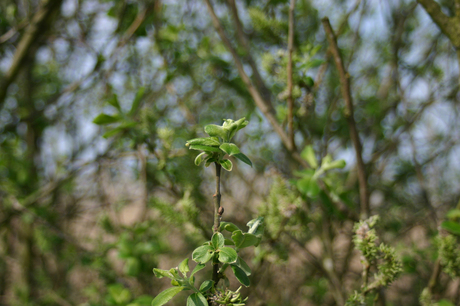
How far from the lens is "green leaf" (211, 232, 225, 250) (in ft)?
1.73

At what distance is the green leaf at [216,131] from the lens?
0.57m

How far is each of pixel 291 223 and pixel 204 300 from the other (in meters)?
0.49

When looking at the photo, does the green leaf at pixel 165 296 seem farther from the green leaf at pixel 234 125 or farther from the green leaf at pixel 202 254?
the green leaf at pixel 234 125

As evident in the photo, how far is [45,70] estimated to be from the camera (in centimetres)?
233

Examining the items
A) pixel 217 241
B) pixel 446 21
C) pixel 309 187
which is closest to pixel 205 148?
pixel 217 241

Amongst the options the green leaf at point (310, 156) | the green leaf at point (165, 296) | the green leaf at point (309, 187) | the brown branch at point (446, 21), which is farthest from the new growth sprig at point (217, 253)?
the brown branch at point (446, 21)

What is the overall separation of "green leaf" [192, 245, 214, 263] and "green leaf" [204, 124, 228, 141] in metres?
0.18

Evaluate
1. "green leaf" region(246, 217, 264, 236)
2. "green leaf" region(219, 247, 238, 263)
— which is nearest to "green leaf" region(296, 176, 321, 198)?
"green leaf" region(246, 217, 264, 236)

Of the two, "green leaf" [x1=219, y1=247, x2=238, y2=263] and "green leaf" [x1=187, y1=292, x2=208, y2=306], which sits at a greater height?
"green leaf" [x1=219, y1=247, x2=238, y2=263]

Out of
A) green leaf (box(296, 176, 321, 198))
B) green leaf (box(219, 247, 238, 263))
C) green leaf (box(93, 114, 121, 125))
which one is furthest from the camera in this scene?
green leaf (box(93, 114, 121, 125))

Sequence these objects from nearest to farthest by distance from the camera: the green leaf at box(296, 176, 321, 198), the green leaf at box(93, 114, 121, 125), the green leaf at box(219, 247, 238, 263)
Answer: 1. the green leaf at box(219, 247, 238, 263)
2. the green leaf at box(296, 176, 321, 198)
3. the green leaf at box(93, 114, 121, 125)

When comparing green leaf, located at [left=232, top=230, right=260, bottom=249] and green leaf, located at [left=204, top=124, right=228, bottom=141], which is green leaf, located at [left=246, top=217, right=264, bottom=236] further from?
green leaf, located at [left=204, top=124, right=228, bottom=141]

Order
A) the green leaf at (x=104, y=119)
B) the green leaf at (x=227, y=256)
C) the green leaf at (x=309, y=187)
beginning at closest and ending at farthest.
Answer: the green leaf at (x=227, y=256) < the green leaf at (x=309, y=187) < the green leaf at (x=104, y=119)

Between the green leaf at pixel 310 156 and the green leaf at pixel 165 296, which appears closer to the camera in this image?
the green leaf at pixel 165 296
